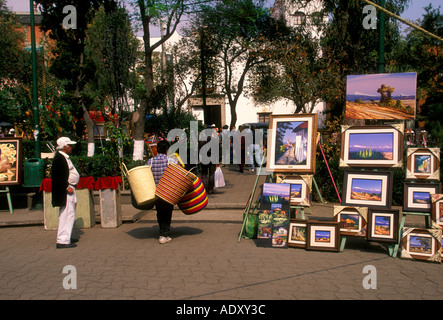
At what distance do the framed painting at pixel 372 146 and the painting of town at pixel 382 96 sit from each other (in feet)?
19.8

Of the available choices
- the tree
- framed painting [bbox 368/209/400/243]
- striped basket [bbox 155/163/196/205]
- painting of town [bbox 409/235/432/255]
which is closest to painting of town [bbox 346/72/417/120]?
the tree

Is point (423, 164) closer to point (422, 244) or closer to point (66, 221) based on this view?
point (422, 244)

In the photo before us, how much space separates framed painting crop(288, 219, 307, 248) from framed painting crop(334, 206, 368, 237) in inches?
22.0

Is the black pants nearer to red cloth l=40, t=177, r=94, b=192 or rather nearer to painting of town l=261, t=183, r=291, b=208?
painting of town l=261, t=183, r=291, b=208

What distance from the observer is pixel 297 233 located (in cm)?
673

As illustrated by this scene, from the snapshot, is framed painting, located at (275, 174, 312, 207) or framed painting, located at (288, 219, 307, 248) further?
framed painting, located at (275, 174, 312, 207)

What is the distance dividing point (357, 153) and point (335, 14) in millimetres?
8868

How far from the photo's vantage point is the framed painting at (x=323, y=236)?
6457 mm

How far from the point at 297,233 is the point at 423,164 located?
7.37 feet

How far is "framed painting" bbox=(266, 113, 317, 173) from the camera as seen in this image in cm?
718

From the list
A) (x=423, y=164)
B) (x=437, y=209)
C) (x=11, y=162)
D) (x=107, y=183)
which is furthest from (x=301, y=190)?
(x=11, y=162)

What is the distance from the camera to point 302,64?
577 inches

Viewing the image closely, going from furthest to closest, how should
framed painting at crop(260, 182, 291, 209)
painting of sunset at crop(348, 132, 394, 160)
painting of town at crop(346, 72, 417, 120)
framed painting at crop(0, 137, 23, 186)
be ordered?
1. painting of town at crop(346, 72, 417, 120)
2. framed painting at crop(0, 137, 23, 186)
3. framed painting at crop(260, 182, 291, 209)
4. painting of sunset at crop(348, 132, 394, 160)
